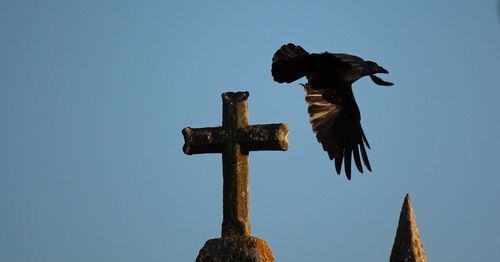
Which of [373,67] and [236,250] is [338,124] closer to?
[373,67]

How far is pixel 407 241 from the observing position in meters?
10.2

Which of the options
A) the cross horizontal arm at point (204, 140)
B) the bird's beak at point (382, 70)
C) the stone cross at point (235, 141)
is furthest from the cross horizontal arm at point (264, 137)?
the bird's beak at point (382, 70)

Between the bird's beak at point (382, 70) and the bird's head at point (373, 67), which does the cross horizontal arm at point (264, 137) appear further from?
the bird's beak at point (382, 70)

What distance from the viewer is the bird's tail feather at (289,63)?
34.9ft

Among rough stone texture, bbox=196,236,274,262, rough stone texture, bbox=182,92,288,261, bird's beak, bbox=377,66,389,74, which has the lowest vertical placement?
rough stone texture, bbox=196,236,274,262

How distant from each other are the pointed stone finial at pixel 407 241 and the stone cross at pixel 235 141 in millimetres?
1455

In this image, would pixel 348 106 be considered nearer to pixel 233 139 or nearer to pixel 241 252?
pixel 233 139

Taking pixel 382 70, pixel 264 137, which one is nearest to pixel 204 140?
pixel 264 137

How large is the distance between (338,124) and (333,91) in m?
0.41

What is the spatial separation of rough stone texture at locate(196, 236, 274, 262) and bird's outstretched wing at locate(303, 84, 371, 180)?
1.76 m

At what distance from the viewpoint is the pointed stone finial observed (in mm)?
10125

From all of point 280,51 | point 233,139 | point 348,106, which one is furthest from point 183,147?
point 348,106

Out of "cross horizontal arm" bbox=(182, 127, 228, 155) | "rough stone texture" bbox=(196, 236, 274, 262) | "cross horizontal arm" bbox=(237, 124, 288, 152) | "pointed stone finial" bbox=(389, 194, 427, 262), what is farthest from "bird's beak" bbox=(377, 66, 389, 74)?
"rough stone texture" bbox=(196, 236, 274, 262)

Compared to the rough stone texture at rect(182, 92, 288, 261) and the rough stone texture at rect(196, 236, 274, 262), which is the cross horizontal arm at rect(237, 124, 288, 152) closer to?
Answer: the rough stone texture at rect(182, 92, 288, 261)
